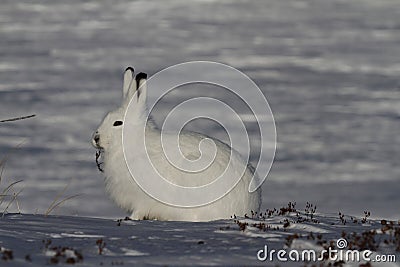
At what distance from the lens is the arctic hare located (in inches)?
367

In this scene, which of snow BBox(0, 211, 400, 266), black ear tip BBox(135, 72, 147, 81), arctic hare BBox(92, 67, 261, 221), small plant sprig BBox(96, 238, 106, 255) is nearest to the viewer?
snow BBox(0, 211, 400, 266)

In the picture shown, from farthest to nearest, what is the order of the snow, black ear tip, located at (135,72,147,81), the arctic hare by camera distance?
black ear tip, located at (135,72,147,81), the arctic hare, the snow

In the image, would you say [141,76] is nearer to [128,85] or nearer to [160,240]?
[128,85]

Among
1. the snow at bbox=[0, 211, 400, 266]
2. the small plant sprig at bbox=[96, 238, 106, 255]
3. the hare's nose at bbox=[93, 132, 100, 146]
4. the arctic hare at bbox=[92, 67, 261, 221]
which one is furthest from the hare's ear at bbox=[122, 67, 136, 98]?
the small plant sprig at bbox=[96, 238, 106, 255]

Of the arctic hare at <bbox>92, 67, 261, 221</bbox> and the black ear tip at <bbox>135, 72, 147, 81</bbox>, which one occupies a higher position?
the black ear tip at <bbox>135, 72, 147, 81</bbox>

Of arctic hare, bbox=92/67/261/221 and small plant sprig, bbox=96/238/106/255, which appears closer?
small plant sprig, bbox=96/238/106/255

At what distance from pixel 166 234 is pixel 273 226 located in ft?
3.86

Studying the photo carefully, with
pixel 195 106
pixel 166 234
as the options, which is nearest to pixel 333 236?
pixel 166 234

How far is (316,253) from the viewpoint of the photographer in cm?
658

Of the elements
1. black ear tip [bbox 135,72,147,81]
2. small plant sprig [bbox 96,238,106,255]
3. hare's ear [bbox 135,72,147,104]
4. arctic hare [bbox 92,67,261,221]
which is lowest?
small plant sprig [bbox 96,238,106,255]

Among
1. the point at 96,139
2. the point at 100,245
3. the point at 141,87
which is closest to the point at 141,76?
the point at 141,87

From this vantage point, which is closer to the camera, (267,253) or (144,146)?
A: (267,253)

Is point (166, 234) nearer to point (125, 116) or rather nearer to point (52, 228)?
point (52, 228)

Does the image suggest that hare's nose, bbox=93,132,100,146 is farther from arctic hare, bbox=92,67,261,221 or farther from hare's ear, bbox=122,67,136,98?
hare's ear, bbox=122,67,136,98
